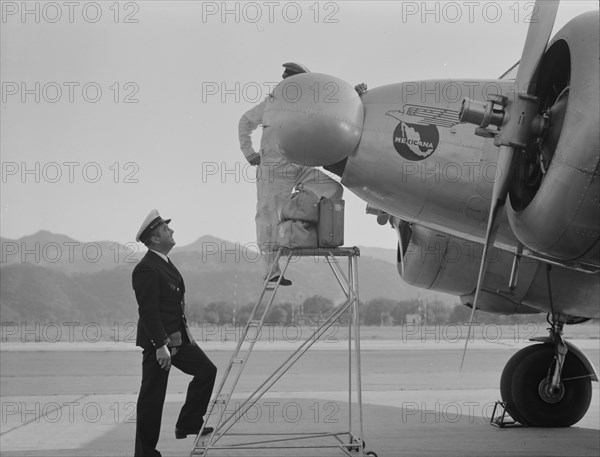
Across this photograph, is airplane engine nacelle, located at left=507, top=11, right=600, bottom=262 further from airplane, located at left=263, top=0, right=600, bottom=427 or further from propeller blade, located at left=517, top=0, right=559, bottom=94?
propeller blade, located at left=517, top=0, right=559, bottom=94

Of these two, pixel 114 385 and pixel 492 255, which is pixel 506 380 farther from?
pixel 114 385

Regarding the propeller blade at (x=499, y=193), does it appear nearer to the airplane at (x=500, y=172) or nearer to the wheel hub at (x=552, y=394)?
the airplane at (x=500, y=172)

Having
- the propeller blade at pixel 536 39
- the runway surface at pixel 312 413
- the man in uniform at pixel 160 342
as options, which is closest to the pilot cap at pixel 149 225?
the man in uniform at pixel 160 342

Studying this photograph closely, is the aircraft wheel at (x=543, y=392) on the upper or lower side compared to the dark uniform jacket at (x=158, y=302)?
lower

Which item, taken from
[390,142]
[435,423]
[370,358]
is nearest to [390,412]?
[435,423]

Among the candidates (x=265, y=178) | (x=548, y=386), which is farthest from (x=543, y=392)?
(x=265, y=178)

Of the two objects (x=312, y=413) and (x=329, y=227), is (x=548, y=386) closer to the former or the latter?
(x=312, y=413)

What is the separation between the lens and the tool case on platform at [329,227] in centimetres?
619

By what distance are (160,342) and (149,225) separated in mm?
1074

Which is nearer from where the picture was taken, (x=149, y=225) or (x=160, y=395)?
(x=160, y=395)

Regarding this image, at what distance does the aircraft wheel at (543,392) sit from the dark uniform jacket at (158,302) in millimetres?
3799

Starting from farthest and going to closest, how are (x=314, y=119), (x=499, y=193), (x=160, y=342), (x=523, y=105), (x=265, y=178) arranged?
(x=265, y=178), (x=160, y=342), (x=314, y=119), (x=499, y=193), (x=523, y=105)

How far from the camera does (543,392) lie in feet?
27.4

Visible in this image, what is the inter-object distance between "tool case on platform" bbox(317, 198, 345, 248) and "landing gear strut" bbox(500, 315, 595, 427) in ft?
10.3
